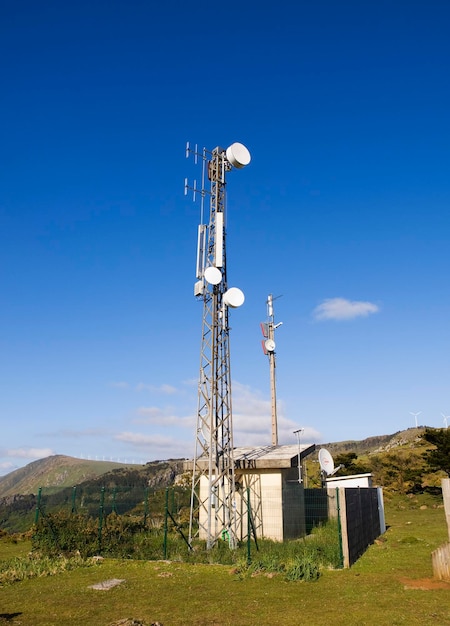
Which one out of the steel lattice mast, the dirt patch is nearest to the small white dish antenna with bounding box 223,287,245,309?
the steel lattice mast

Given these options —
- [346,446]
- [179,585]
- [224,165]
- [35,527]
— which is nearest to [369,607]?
[179,585]

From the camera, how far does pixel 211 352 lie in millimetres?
17984

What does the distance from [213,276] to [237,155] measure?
17.7 feet

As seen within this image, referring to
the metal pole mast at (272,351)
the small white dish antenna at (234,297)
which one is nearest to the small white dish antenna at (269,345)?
the metal pole mast at (272,351)

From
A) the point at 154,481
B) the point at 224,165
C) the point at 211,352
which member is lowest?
the point at 154,481

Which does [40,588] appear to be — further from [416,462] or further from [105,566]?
[416,462]

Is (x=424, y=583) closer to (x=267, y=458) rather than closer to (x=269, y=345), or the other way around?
(x=267, y=458)

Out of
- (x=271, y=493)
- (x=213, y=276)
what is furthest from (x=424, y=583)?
(x=213, y=276)

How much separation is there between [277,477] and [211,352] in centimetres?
557

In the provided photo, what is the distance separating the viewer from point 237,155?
19734 mm

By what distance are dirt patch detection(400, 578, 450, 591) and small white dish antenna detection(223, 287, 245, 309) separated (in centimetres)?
1023

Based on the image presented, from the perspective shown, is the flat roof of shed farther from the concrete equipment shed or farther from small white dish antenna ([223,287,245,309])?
small white dish antenna ([223,287,245,309])

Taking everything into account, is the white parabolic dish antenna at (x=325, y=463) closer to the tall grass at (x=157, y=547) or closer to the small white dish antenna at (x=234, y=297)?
the tall grass at (x=157, y=547)

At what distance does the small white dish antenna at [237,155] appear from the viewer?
1967 centimetres
